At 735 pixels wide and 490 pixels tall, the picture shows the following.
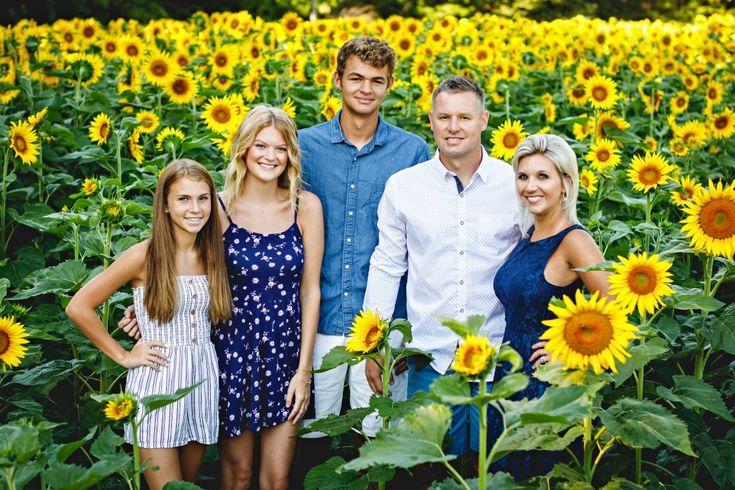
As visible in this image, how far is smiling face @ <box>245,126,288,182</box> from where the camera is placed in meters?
3.36

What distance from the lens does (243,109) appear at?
196 inches

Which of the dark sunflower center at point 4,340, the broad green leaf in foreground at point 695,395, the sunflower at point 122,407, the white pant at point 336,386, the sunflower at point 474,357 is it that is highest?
the sunflower at point 474,357

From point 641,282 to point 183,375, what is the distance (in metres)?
1.62

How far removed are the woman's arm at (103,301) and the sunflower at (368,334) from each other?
82 centimetres

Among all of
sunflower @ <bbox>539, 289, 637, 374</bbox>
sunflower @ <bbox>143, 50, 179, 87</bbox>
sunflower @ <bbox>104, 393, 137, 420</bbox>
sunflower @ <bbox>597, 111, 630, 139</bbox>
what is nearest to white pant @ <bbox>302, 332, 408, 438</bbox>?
sunflower @ <bbox>104, 393, 137, 420</bbox>

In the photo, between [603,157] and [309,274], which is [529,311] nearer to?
[309,274]

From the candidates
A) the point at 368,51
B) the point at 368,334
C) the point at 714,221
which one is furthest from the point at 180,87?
the point at 714,221

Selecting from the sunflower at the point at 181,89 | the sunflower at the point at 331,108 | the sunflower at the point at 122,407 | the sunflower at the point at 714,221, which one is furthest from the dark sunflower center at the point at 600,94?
the sunflower at the point at 122,407

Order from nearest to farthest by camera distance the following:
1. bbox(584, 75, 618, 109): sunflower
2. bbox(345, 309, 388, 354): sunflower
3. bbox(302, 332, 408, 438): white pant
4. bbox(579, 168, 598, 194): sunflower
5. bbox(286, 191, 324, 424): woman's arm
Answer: bbox(345, 309, 388, 354): sunflower
bbox(286, 191, 324, 424): woman's arm
bbox(302, 332, 408, 438): white pant
bbox(579, 168, 598, 194): sunflower
bbox(584, 75, 618, 109): sunflower

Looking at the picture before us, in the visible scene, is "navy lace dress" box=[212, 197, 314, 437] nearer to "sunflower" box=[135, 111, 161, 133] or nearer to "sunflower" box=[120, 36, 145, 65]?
"sunflower" box=[135, 111, 161, 133]

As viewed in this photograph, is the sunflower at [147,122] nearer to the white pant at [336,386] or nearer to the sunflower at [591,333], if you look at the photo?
the white pant at [336,386]

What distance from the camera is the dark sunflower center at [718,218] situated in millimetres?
2729

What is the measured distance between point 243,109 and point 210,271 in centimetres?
203

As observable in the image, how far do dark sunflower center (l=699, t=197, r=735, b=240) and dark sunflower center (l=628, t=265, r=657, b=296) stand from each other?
17.4 inches
